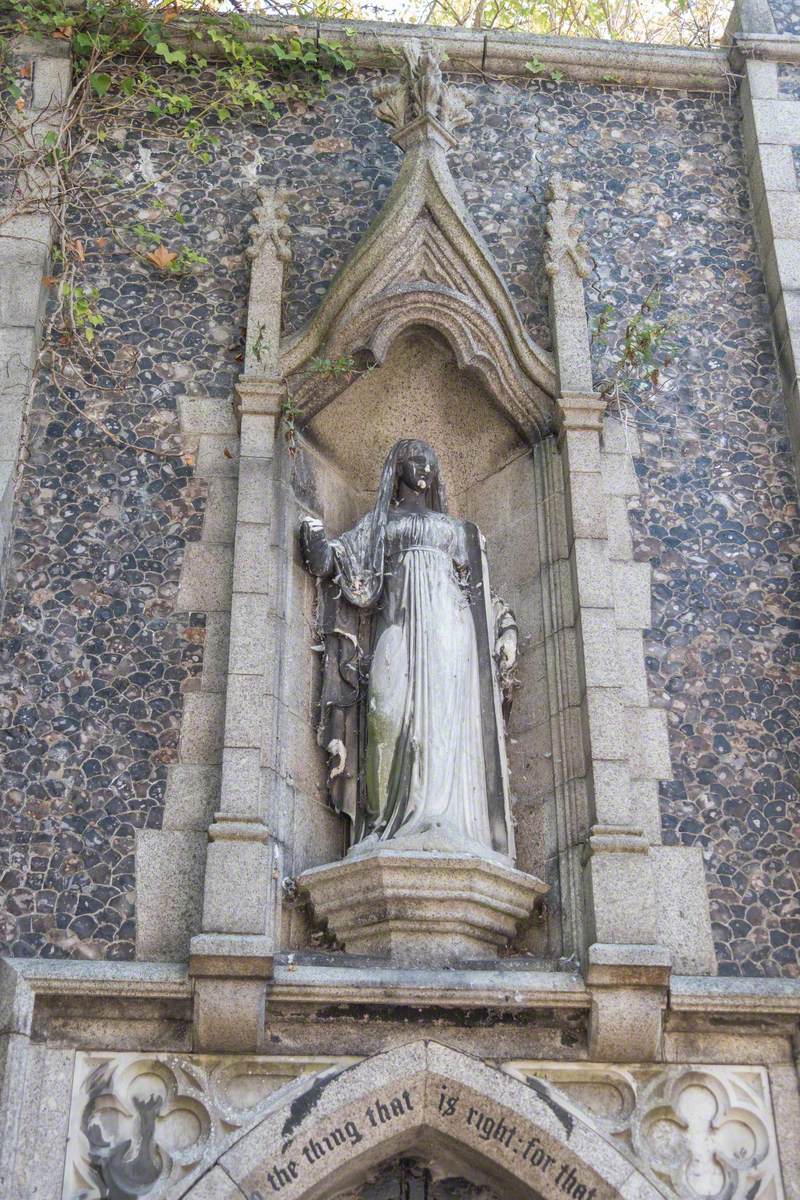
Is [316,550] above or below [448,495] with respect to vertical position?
below

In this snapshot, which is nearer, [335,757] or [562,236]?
[335,757]

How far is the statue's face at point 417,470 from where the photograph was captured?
8.51 m

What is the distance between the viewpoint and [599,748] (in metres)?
7.39

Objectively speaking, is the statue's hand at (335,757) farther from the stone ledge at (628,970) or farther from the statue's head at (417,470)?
the stone ledge at (628,970)

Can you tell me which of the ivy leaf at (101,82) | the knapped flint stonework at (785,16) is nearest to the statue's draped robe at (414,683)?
the ivy leaf at (101,82)

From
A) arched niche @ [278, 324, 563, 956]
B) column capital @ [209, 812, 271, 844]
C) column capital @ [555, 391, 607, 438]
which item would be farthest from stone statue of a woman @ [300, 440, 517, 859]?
column capital @ [555, 391, 607, 438]

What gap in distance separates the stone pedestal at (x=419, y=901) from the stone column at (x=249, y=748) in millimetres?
375

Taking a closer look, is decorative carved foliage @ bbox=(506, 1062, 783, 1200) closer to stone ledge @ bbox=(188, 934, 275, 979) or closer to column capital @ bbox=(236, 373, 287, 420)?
stone ledge @ bbox=(188, 934, 275, 979)

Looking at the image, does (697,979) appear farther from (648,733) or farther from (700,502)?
(700,502)

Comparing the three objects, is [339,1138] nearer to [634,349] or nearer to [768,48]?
[634,349]

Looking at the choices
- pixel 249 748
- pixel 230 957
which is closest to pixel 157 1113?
pixel 230 957

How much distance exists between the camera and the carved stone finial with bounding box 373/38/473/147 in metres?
8.93

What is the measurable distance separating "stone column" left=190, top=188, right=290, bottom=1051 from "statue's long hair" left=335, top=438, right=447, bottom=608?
1.59 ft

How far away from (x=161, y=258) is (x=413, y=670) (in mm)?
2973
